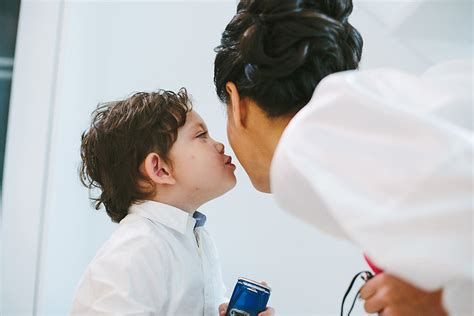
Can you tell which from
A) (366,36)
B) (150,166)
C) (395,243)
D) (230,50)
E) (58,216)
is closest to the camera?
(395,243)

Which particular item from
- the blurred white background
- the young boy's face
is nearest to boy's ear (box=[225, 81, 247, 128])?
the young boy's face

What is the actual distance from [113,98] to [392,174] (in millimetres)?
1037

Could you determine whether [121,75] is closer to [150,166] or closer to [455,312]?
[150,166]

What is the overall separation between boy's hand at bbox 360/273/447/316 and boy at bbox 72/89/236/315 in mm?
379

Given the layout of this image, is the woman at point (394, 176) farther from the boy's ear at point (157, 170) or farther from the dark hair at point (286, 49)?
the boy's ear at point (157, 170)

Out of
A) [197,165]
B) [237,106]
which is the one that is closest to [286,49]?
[237,106]

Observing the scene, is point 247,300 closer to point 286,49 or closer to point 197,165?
point 197,165

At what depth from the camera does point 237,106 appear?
893mm

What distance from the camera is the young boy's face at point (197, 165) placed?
1.04m

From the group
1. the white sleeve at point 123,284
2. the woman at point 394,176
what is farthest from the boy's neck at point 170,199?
the woman at point 394,176

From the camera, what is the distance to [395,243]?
0.54m

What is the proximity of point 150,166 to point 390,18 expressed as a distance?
2.35ft

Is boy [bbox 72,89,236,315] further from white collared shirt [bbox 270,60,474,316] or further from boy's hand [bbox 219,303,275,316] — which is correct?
white collared shirt [bbox 270,60,474,316]

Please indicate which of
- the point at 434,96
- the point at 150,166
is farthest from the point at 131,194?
the point at 434,96
